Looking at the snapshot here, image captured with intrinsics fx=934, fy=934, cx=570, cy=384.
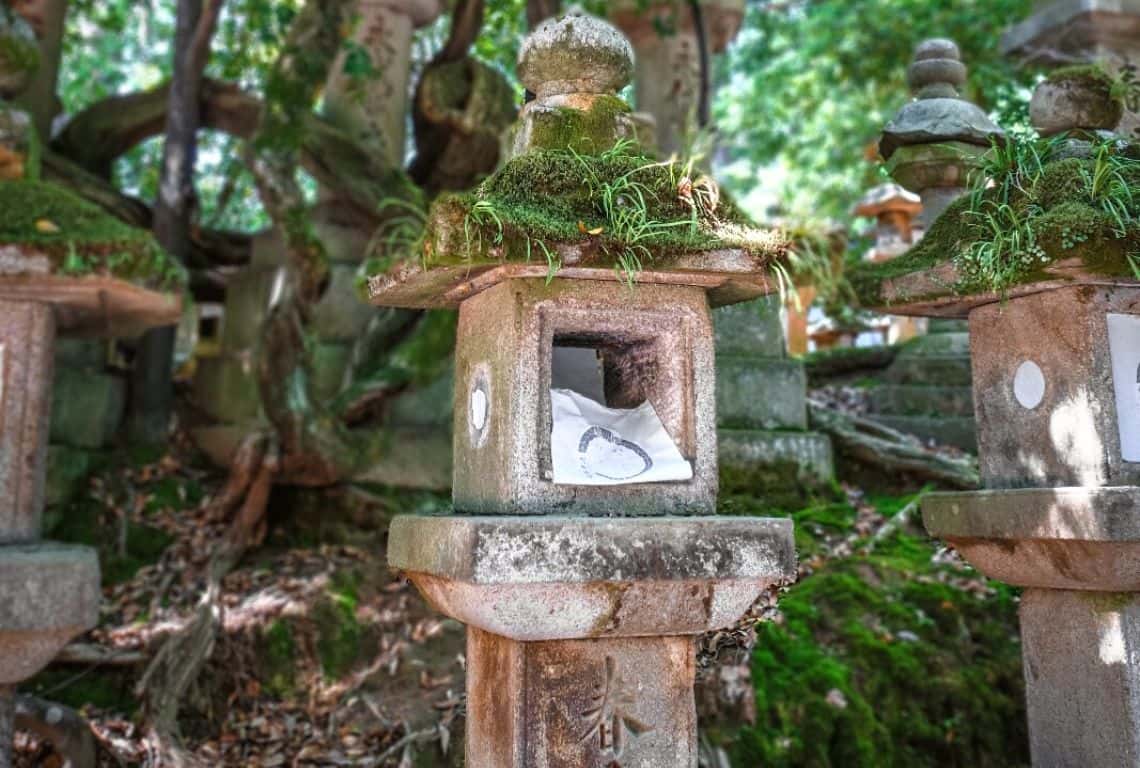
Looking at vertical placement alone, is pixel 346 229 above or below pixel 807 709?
above

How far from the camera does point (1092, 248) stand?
A: 108 inches

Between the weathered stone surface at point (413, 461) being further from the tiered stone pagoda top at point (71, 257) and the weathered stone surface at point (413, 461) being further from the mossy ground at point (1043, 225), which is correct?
the mossy ground at point (1043, 225)

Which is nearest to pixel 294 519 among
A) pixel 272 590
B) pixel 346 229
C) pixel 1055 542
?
pixel 272 590

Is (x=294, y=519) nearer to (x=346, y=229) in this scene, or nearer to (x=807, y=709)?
(x=346, y=229)

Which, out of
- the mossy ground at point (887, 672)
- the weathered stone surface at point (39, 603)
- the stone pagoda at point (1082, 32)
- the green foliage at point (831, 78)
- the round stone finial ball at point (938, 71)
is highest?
the green foliage at point (831, 78)

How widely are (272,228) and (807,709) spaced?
5.61 m

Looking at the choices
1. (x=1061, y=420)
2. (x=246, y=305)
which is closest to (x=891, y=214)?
(x=246, y=305)

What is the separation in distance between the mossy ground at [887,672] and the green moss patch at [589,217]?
1758mm

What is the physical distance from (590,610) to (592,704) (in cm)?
33

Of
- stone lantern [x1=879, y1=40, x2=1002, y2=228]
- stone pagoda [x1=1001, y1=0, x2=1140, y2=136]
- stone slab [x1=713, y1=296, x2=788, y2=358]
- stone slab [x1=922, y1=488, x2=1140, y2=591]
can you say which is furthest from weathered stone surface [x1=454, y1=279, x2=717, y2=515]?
stone pagoda [x1=1001, y1=0, x2=1140, y2=136]

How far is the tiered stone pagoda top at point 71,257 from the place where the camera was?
349 centimetres

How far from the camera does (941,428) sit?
670 cm

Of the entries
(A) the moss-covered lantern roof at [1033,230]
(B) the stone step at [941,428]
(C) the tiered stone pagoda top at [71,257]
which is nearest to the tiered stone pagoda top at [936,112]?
(A) the moss-covered lantern roof at [1033,230]

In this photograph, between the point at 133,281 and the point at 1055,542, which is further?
the point at 133,281
